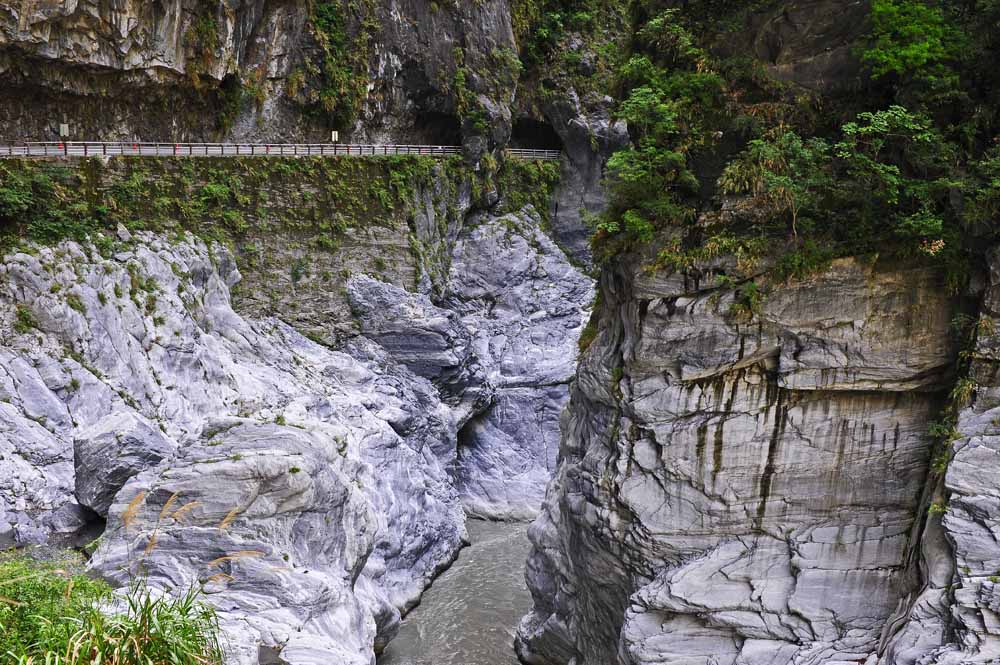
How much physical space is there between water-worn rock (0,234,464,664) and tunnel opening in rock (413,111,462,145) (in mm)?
11876

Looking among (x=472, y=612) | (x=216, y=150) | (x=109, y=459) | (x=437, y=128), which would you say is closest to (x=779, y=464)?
(x=472, y=612)

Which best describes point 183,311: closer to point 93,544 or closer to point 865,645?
point 93,544

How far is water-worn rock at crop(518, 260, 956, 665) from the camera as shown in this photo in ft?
40.4

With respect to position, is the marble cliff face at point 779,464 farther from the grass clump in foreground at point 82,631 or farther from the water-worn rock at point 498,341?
the water-worn rock at point 498,341

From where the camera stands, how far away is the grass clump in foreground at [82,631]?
21.5 feet

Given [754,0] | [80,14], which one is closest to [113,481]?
[80,14]

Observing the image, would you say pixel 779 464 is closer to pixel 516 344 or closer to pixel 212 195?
pixel 212 195

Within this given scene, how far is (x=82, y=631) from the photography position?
21.7ft

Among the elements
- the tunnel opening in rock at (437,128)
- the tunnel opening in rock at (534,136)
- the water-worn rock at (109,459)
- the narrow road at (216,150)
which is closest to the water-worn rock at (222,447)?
the water-worn rock at (109,459)

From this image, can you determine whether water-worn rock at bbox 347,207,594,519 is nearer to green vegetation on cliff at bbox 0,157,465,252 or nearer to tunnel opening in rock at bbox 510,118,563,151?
green vegetation on cliff at bbox 0,157,465,252

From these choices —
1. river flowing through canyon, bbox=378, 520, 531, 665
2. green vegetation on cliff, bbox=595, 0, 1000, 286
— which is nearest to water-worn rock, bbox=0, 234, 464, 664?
river flowing through canyon, bbox=378, 520, 531, 665

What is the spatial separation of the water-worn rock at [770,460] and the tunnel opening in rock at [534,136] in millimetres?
25308

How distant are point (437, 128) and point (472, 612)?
70.9 feet

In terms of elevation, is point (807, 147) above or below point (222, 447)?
above
